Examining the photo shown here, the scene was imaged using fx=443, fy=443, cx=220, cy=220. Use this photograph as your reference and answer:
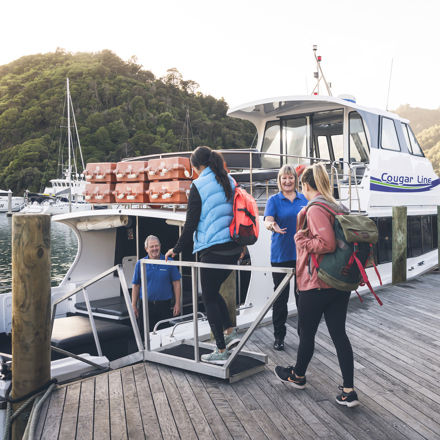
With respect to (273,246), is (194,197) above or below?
above

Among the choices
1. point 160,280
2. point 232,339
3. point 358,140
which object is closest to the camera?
point 232,339

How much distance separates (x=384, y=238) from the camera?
890cm

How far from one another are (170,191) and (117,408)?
340 centimetres

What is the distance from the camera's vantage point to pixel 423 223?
1052 centimetres

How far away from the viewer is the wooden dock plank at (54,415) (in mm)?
2828

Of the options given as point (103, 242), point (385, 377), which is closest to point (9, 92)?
point (103, 242)

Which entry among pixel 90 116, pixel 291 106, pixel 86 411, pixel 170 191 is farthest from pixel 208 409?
pixel 90 116

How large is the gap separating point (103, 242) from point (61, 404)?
4.67 meters

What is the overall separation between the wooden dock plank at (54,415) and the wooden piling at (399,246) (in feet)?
21.2

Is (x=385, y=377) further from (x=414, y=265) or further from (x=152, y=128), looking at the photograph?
(x=152, y=128)

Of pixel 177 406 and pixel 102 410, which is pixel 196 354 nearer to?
pixel 177 406

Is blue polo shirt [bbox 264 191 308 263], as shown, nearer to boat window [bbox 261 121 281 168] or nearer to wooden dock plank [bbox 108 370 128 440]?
wooden dock plank [bbox 108 370 128 440]

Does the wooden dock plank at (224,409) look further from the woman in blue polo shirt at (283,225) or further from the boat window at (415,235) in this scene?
the boat window at (415,235)

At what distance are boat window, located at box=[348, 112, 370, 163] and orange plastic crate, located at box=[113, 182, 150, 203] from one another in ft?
15.5
